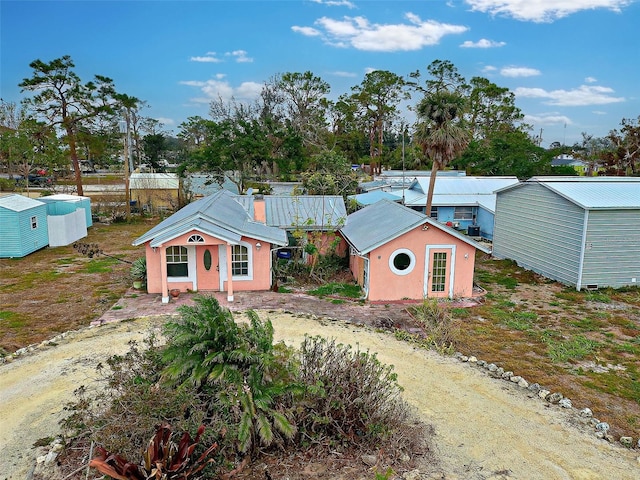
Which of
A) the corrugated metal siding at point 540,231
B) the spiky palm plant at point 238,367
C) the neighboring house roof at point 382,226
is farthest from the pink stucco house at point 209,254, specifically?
the corrugated metal siding at point 540,231

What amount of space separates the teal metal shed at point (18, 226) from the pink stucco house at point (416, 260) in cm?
1541

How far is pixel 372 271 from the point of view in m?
14.2

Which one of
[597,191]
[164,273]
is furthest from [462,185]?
[164,273]

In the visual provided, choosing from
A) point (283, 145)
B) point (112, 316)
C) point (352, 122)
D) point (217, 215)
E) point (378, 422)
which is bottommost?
point (112, 316)

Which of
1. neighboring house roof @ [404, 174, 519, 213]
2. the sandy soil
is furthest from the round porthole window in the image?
neighboring house roof @ [404, 174, 519, 213]

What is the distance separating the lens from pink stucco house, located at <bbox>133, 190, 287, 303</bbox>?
13.8m

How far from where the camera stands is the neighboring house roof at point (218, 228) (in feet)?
44.9

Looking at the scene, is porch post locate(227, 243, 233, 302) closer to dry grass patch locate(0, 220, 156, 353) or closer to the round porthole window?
dry grass patch locate(0, 220, 156, 353)

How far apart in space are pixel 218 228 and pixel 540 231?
12706 millimetres

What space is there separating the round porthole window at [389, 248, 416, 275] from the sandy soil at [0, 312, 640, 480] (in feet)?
12.0

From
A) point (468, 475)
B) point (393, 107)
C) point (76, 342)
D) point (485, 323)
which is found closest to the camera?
point (468, 475)

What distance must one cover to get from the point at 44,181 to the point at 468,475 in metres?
48.3

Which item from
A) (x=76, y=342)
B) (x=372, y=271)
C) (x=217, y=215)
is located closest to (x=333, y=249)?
(x=372, y=271)

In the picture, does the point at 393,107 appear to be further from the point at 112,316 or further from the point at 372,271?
the point at 112,316
